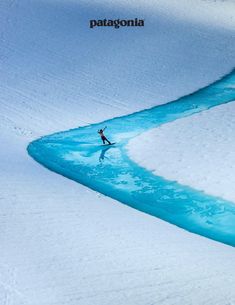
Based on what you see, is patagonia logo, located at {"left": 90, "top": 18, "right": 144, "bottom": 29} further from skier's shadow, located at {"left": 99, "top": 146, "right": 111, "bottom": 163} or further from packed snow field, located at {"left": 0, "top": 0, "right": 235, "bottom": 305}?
skier's shadow, located at {"left": 99, "top": 146, "right": 111, "bottom": 163}

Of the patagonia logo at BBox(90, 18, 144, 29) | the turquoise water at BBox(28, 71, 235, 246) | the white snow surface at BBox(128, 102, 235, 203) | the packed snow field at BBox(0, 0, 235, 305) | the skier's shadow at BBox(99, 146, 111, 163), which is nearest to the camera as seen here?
the packed snow field at BBox(0, 0, 235, 305)

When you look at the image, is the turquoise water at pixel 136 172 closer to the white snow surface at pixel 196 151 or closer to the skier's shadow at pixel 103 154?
the skier's shadow at pixel 103 154

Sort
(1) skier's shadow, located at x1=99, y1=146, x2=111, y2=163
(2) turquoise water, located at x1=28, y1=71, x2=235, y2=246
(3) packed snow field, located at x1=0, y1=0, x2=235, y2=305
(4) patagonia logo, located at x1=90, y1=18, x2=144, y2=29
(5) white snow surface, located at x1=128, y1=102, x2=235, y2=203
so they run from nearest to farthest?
1. (3) packed snow field, located at x1=0, y1=0, x2=235, y2=305
2. (2) turquoise water, located at x1=28, y1=71, x2=235, y2=246
3. (5) white snow surface, located at x1=128, y1=102, x2=235, y2=203
4. (1) skier's shadow, located at x1=99, y1=146, x2=111, y2=163
5. (4) patagonia logo, located at x1=90, y1=18, x2=144, y2=29

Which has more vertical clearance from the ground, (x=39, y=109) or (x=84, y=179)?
(x=39, y=109)

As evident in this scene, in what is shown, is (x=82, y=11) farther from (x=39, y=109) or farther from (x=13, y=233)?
(x=13, y=233)

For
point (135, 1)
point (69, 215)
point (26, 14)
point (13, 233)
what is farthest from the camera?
point (135, 1)

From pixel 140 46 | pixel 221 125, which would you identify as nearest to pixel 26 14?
pixel 140 46

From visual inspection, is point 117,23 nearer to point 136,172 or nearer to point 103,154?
point 103,154

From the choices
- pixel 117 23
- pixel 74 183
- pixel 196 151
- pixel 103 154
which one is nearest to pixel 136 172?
pixel 103 154

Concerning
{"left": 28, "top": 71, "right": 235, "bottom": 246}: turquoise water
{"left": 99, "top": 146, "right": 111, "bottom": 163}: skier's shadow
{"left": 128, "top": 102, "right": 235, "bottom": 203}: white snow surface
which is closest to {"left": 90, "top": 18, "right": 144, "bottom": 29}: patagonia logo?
{"left": 28, "top": 71, "right": 235, "bottom": 246}: turquoise water
